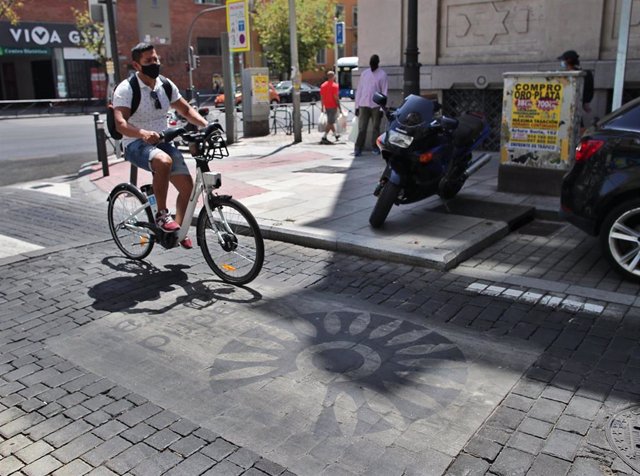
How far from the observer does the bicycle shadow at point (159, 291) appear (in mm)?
5141

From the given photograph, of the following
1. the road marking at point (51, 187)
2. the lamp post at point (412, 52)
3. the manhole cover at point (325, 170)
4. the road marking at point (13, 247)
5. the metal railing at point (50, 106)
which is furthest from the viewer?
the metal railing at point (50, 106)

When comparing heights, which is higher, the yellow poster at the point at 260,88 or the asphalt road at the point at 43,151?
the yellow poster at the point at 260,88

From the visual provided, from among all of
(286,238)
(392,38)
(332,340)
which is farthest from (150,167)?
(392,38)

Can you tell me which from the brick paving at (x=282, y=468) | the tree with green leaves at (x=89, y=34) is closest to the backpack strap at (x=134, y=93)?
the brick paving at (x=282, y=468)

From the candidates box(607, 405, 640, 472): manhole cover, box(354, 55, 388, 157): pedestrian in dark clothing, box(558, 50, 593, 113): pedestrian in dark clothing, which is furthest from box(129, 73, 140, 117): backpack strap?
box(354, 55, 388, 157): pedestrian in dark clothing

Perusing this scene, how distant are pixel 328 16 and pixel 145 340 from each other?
54.4 meters

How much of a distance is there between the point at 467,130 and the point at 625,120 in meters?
2.48

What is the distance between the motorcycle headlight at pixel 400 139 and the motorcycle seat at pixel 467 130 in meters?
1.02

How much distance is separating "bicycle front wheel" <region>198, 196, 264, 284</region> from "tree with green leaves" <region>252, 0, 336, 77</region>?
159ft

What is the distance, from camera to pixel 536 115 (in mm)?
7945

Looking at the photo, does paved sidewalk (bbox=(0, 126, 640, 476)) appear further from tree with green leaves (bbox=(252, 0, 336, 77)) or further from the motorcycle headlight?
tree with green leaves (bbox=(252, 0, 336, 77))

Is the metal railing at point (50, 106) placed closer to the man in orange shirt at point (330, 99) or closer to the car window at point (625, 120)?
the man in orange shirt at point (330, 99)

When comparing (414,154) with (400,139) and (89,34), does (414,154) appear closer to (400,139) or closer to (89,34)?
(400,139)

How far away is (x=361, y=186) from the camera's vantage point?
31.5ft
